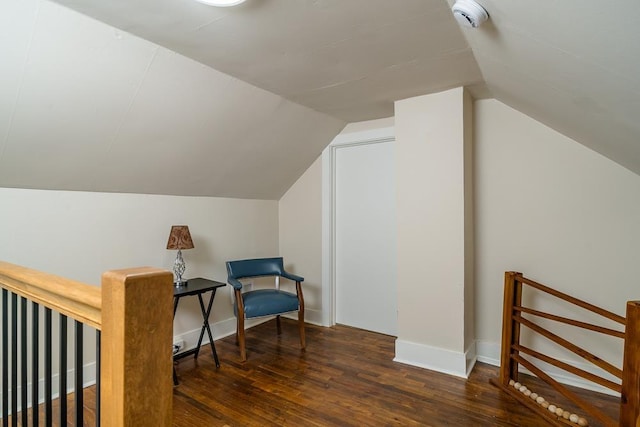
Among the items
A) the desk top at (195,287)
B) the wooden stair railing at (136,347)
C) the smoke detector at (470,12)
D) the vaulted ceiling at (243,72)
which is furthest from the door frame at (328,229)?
the wooden stair railing at (136,347)

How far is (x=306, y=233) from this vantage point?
12.2 ft

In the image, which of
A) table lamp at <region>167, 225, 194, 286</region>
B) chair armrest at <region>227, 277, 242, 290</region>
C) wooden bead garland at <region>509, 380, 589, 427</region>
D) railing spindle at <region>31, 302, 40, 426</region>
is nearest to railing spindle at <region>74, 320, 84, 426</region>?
railing spindle at <region>31, 302, 40, 426</region>

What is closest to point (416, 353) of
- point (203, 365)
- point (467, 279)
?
point (467, 279)

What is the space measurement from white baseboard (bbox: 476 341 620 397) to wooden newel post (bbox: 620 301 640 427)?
916 mm

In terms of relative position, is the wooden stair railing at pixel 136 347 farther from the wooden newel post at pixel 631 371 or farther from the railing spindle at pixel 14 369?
the wooden newel post at pixel 631 371

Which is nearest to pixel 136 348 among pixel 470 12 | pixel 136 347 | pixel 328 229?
pixel 136 347

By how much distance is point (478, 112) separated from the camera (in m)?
2.74

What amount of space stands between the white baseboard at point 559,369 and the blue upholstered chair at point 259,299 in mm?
1549

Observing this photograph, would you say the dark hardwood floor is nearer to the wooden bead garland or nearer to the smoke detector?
the wooden bead garland

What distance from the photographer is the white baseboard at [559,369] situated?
226 cm

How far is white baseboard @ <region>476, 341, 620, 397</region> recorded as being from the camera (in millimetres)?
2262

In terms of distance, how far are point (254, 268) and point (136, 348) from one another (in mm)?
2626

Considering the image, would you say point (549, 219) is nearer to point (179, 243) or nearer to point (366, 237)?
point (366, 237)

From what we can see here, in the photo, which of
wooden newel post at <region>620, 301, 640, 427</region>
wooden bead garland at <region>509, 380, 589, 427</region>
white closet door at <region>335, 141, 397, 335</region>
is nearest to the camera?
wooden newel post at <region>620, 301, 640, 427</region>
